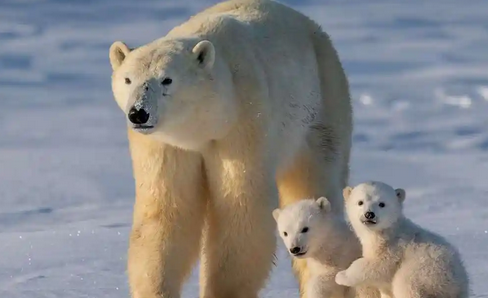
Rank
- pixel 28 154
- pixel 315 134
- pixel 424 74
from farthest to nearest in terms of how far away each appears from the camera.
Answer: pixel 424 74, pixel 28 154, pixel 315 134

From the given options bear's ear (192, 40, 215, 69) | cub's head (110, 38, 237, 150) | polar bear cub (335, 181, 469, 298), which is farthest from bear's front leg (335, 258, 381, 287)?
bear's ear (192, 40, 215, 69)

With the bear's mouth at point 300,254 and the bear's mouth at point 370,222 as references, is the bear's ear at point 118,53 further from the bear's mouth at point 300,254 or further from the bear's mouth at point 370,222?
the bear's mouth at point 370,222

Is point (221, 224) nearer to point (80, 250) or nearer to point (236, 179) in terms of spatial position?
point (236, 179)

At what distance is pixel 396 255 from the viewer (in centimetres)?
523

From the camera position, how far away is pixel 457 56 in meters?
19.0

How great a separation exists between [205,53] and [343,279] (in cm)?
123

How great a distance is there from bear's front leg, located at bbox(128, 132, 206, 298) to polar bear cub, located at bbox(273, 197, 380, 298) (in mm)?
474

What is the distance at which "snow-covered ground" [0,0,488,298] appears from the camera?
858 cm

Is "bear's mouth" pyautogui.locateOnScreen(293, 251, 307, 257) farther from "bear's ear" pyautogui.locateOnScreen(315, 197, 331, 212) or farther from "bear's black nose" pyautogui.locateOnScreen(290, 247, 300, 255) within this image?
"bear's ear" pyautogui.locateOnScreen(315, 197, 331, 212)

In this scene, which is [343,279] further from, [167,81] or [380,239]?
[167,81]

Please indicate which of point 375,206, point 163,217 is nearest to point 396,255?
point 375,206

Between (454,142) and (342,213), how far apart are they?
7254 mm

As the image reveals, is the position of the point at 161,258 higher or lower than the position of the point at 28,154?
higher

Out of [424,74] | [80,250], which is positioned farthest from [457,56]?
[80,250]
